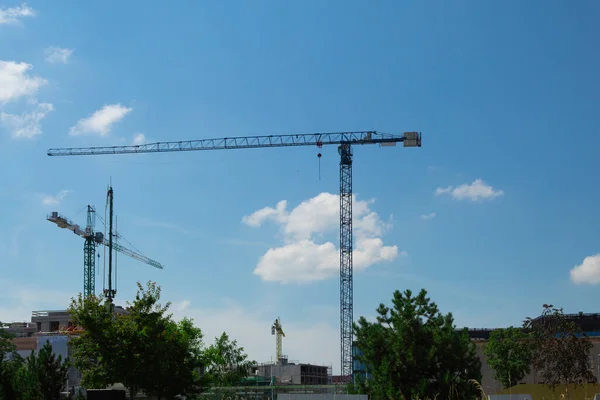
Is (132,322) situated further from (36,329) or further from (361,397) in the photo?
(36,329)

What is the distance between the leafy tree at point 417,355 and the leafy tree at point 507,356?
55743 millimetres

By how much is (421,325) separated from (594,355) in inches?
2637

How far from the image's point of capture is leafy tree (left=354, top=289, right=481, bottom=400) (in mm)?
36031

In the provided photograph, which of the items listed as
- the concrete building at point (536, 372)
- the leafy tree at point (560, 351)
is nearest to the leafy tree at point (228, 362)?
the concrete building at point (536, 372)

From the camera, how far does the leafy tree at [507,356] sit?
91.2 metres

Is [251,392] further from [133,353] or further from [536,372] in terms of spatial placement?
[536,372]

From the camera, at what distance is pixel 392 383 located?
36.3m

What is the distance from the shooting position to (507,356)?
95000 mm

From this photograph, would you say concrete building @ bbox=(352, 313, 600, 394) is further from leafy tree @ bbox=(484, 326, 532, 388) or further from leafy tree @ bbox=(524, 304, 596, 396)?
leafy tree @ bbox=(524, 304, 596, 396)

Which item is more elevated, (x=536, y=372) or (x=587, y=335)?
(x=587, y=335)

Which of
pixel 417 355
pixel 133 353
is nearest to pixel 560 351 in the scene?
pixel 417 355

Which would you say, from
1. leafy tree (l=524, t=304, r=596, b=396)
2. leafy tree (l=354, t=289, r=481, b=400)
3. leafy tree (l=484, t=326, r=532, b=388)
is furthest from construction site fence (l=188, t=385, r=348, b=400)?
leafy tree (l=484, t=326, r=532, b=388)

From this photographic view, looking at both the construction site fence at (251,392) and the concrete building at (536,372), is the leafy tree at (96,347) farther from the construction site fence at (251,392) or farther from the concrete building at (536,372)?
the concrete building at (536,372)

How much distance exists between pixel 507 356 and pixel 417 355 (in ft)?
208
